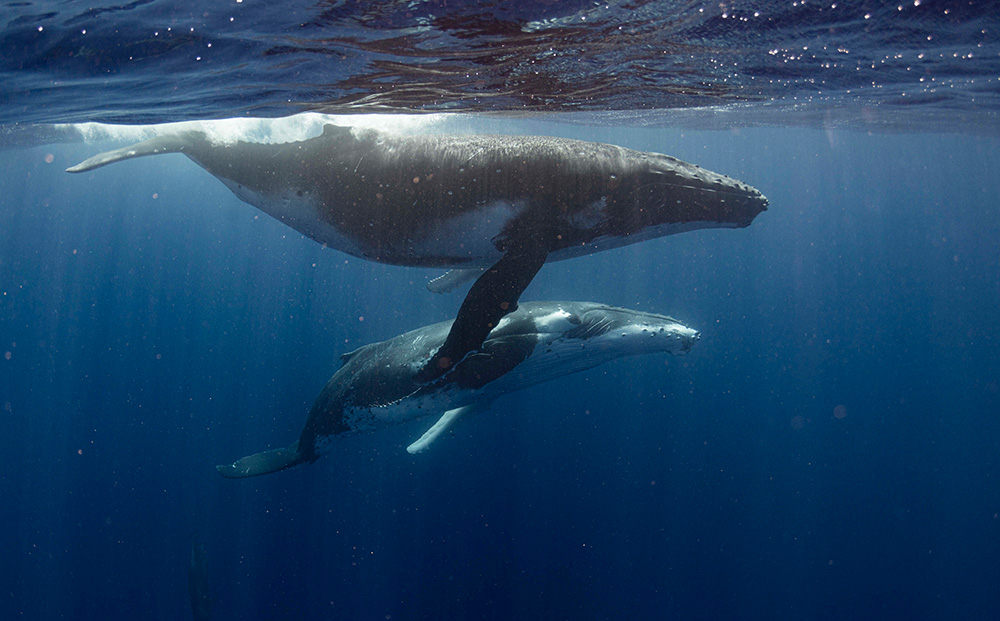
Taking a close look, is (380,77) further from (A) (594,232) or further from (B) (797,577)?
(B) (797,577)

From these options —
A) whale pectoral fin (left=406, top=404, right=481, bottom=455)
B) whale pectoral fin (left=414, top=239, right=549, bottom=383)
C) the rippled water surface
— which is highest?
the rippled water surface

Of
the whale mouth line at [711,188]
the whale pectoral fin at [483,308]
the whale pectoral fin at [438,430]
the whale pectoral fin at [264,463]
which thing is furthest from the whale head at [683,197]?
the whale pectoral fin at [264,463]

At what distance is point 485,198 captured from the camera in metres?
4.36

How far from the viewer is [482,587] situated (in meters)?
18.9

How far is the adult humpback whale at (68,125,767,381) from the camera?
4324 mm

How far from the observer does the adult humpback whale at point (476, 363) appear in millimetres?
5734

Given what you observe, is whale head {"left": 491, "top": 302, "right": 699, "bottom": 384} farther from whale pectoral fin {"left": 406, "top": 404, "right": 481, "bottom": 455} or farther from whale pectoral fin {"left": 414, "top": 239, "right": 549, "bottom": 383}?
whale pectoral fin {"left": 406, "top": 404, "right": 481, "bottom": 455}

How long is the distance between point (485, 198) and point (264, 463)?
5763 mm

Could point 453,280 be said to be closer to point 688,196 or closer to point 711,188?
point 688,196

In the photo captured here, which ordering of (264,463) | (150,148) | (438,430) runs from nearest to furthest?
(150,148) < (264,463) < (438,430)

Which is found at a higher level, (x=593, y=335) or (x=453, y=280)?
(x=453, y=280)

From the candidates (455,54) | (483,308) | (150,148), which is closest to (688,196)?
(483,308)

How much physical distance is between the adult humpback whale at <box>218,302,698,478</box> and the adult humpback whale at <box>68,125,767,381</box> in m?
1.18

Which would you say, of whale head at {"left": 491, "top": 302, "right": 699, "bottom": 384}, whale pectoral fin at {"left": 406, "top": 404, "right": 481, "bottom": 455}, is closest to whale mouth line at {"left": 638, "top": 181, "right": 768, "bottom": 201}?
whale head at {"left": 491, "top": 302, "right": 699, "bottom": 384}
